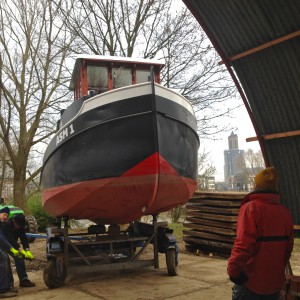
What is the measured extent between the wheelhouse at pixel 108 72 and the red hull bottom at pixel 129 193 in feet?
6.67

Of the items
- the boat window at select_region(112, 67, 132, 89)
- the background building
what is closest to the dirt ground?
the boat window at select_region(112, 67, 132, 89)

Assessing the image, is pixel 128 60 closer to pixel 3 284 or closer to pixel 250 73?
pixel 250 73

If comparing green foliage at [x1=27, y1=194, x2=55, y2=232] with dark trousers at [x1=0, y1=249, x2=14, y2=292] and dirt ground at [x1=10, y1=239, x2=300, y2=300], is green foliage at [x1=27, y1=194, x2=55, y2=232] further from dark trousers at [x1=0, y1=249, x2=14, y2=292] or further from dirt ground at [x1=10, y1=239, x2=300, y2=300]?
dark trousers at [x1=0, y1=249, x2=14, y2=292]

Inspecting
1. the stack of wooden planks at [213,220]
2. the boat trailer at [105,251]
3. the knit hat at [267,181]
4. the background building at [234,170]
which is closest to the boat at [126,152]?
the boat trailer at [105,251]

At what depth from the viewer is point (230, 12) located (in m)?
4.82

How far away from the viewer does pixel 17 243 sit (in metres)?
5.86

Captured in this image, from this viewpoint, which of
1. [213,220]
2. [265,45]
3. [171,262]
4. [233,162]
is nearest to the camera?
[265,45]

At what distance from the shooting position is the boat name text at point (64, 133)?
19.4ft

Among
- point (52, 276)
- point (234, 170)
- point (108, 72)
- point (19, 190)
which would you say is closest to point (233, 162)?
point (234, 170)

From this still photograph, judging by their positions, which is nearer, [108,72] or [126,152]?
[126,152]

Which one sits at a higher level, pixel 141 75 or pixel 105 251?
pixel 141 75

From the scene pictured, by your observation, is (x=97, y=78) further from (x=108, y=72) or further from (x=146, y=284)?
(x=146, y=284)

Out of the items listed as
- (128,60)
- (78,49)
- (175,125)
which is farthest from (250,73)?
(78,49)

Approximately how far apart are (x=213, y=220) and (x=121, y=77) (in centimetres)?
389
